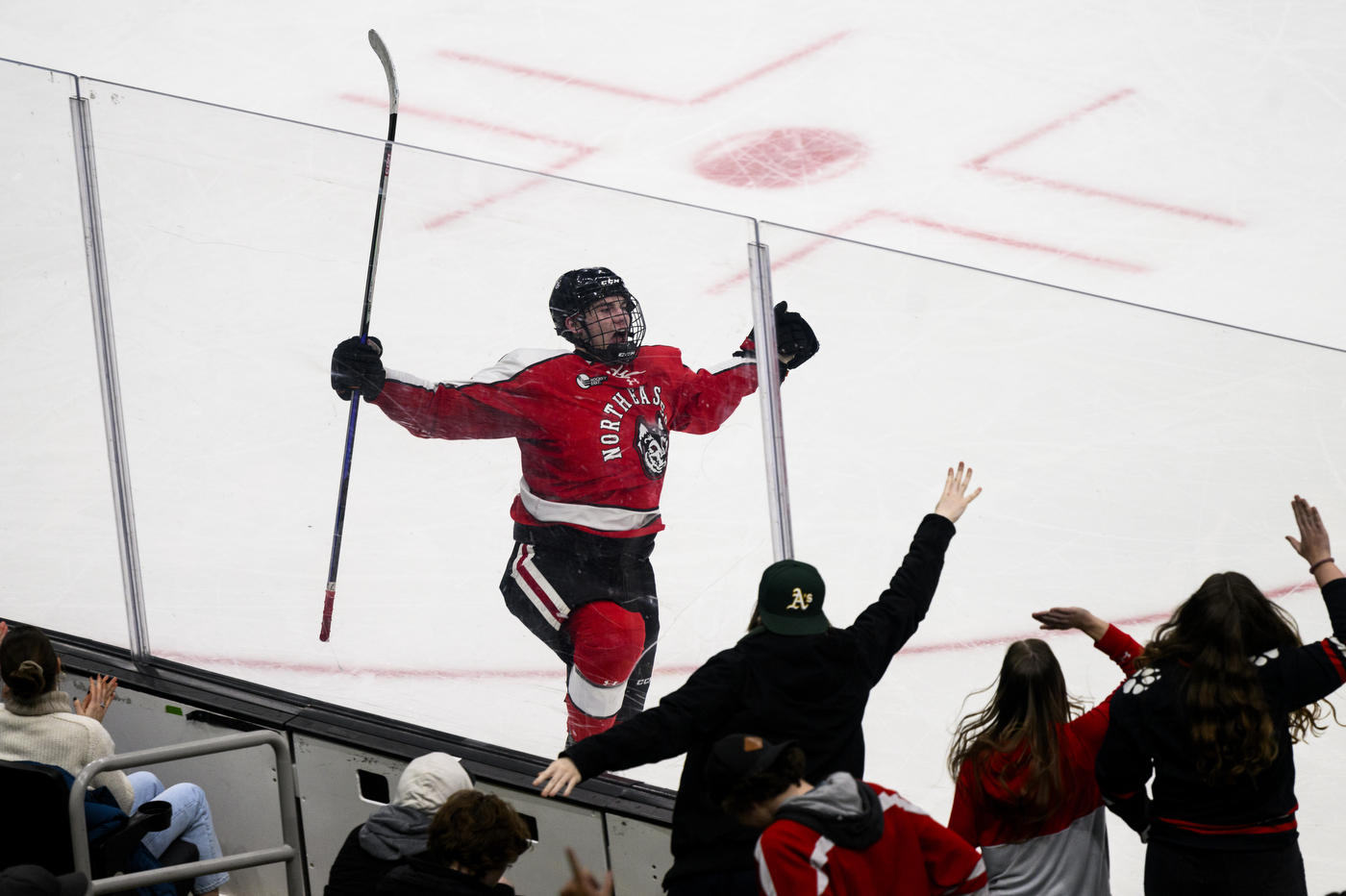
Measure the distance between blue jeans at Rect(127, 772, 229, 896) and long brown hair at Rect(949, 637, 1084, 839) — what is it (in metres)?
1.54

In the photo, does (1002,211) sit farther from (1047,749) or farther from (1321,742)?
(1047,749)

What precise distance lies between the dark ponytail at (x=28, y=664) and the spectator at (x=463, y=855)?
89cm

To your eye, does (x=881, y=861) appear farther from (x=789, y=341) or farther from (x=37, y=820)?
(x=37, y=820)

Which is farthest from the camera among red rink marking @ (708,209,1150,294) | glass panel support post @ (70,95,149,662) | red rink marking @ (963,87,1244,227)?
red rink marking @ (963,87,1244,227)

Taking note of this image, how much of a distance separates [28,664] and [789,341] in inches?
56.7

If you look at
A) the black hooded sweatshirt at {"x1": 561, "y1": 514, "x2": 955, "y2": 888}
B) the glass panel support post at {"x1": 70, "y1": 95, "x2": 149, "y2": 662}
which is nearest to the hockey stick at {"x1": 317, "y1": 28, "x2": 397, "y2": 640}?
the glass panel support post at {"x1": 70, "y1": 95, "x2": 149, "y2": 662}

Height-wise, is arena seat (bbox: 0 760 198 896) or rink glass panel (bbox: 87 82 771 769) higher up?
rink glass panel (bbox: 87 82 771 769)

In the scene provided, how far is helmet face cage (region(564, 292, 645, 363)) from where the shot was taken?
267 cm

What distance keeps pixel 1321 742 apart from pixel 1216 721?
1031 mm

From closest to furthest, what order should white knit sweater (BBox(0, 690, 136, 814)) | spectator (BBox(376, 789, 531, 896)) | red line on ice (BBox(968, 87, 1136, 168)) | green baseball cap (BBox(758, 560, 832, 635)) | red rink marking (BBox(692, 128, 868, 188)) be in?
spectator (BBox(376, 789, 531, 896)) → green baseball cap (BBox(758, 560, 832, 635)) → white knit sweater (BBox(0, 690, 136, 814)) → red rink marking (BBox(692, 128, 868, 188)) → red line on ice (BBox(968, 87, 1136, 168))

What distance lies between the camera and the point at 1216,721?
1.92 meters

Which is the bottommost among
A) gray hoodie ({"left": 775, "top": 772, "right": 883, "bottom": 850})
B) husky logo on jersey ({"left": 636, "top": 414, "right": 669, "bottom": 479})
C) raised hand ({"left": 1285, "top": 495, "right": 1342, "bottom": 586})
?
gray hoodie ({"left": 775, "top": 772, "right": 883, "bottom": 850})

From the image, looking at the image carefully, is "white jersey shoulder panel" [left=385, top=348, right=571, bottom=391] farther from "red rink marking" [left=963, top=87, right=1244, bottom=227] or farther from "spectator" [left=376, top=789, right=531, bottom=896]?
"red rink marking" [left=963, top=87, right=1244, bottom=227]

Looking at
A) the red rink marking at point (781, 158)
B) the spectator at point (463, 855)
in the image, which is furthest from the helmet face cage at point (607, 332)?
A: the red rink marking at point (781, 158)
